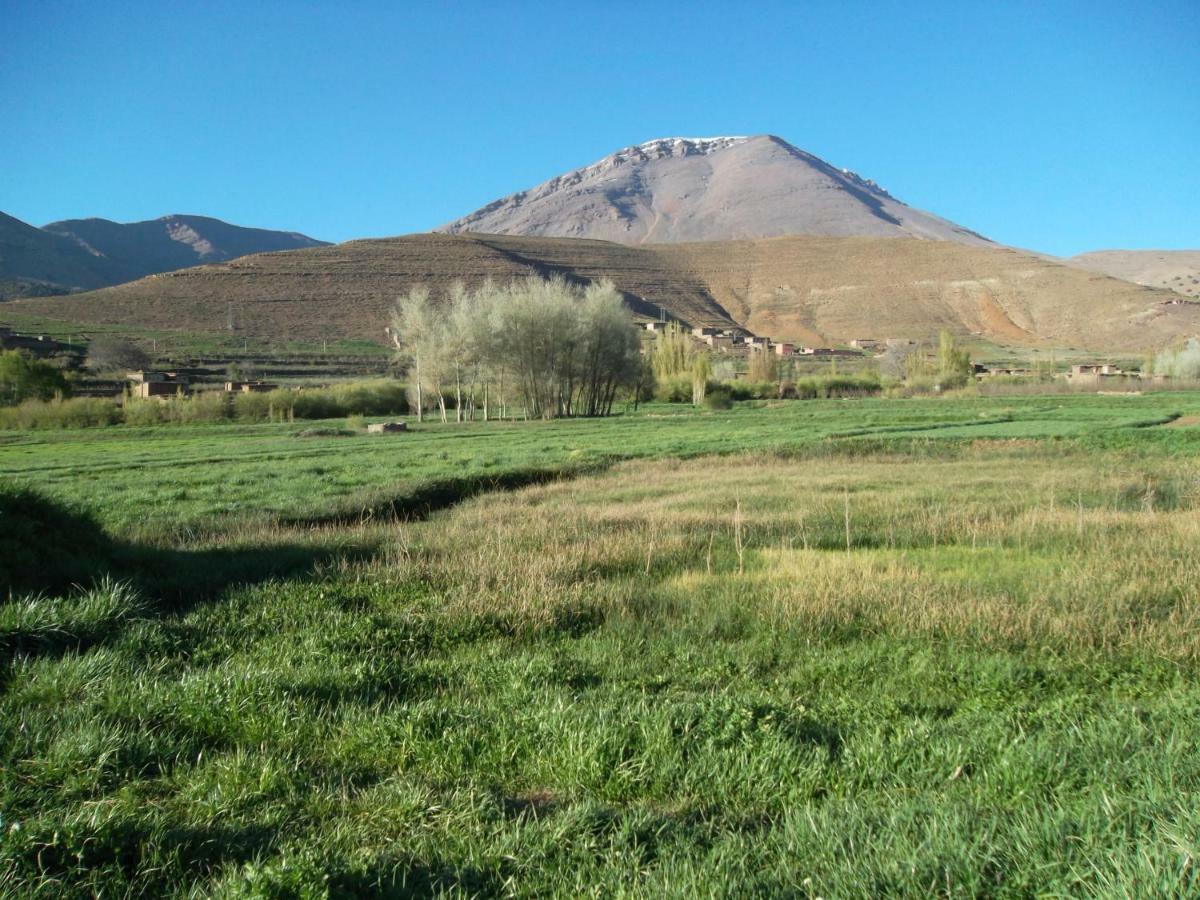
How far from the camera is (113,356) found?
64.0 m

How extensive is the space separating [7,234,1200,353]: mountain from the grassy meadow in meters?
83.4

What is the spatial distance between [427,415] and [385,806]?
5701 centimetres

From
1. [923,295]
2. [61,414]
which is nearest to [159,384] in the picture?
[61,414]

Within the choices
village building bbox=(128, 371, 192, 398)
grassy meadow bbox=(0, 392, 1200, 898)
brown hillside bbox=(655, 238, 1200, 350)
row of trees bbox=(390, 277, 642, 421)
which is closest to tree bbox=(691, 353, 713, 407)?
row of trees bbox=(390, 277, 642, 421)

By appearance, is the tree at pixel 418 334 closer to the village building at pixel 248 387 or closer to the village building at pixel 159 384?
→ the village building at pixel 248 387

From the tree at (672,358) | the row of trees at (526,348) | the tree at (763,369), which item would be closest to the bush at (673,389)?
the tree at (672,358)

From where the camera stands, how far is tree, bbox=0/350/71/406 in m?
44.7

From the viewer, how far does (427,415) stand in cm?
5969

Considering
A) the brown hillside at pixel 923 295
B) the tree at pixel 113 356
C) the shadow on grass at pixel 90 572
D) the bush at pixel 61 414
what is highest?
the brown hillside at pixel 923 295

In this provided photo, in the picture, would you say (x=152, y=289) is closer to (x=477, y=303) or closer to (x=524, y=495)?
(x=477, y=303)

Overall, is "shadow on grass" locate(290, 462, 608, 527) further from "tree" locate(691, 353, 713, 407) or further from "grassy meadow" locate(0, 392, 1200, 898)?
"tree" locate(691, 353, 713, 407)

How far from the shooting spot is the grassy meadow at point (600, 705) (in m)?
3.46

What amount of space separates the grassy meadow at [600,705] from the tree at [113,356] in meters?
57.3

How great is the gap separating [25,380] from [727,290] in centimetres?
11090
